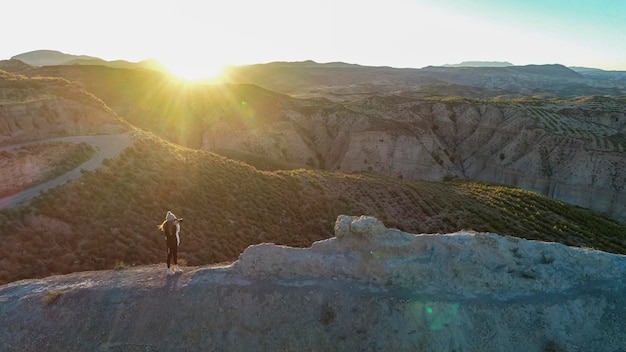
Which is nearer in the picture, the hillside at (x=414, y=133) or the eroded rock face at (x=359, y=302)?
the eroded rock face at (x=359, y=302)

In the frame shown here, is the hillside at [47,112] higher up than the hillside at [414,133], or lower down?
higher up

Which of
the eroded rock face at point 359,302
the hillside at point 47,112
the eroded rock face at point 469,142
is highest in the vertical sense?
the hillside at point 47,112

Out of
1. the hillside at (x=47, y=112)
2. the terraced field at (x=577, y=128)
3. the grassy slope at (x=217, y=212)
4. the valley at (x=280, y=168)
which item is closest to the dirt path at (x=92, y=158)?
the valley at (x=280, y=168)

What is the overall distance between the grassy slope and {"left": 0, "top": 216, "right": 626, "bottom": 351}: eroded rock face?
16.6 ft

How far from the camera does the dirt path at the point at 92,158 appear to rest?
16737 millimetres

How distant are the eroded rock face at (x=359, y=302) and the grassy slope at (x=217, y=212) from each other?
16.6 ft

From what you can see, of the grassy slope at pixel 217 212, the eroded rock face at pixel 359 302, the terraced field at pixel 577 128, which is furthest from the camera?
the terraced field at pixel 577 128

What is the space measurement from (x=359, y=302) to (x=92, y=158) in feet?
64.6

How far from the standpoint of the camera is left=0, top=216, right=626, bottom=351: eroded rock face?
325 inches

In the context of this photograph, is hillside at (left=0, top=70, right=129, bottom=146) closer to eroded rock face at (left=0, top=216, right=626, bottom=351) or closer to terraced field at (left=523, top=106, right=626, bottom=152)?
eroded rock face at (left=0, top=216, right=626, bottom=351)

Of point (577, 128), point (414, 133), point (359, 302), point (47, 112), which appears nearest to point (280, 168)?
point (47, 112)

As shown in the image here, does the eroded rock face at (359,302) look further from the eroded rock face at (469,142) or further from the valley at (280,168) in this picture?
the eroded rock face at (469,142)

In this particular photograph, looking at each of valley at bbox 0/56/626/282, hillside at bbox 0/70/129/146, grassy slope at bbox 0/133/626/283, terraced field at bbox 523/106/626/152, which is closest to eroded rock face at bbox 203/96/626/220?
terraced field at bbox 523/106/626/152

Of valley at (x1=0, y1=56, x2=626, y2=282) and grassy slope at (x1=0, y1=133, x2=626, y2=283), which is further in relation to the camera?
valley at (x1=0, y1=56, x2=626, y2=282)
